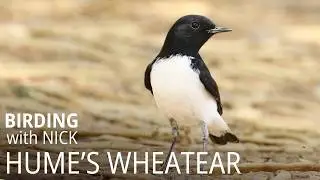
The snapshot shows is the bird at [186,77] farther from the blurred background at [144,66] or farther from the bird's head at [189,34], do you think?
the blurred background at [144,66]

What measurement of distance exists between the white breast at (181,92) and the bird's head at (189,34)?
0.7 inches

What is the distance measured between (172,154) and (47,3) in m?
0.85

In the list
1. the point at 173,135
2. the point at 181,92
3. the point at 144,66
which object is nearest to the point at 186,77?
the point at 181,92

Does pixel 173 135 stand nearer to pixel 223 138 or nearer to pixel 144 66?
pixel 223 138

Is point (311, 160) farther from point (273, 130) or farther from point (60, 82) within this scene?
point (60, 82)

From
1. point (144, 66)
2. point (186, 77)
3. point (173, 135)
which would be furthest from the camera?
point (144, 66)

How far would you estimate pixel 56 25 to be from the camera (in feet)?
9.98

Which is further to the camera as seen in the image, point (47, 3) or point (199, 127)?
point (47, 3)

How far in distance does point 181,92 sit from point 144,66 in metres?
0.57

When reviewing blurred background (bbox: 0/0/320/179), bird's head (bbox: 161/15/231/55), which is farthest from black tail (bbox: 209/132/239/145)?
bird's head (bbox: 161/15/231/55)

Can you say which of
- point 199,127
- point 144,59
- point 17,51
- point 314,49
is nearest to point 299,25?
point 314,49

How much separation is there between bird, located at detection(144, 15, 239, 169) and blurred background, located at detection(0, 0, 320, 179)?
192mm

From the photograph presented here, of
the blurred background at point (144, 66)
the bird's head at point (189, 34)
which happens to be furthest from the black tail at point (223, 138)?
the bird's head at point (189, 34)

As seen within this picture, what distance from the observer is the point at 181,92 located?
222 centimetres
